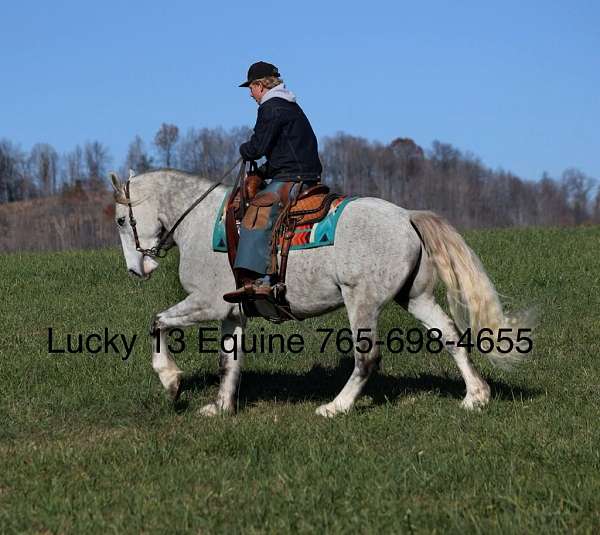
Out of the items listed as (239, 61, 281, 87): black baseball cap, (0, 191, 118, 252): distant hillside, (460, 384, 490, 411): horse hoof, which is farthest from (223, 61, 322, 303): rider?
(0, 191, 118, 252): distant hillside

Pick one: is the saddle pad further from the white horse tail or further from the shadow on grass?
the shadow on grass

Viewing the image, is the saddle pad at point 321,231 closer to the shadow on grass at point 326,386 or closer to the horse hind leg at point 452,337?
the horse hind leg at point 452,337

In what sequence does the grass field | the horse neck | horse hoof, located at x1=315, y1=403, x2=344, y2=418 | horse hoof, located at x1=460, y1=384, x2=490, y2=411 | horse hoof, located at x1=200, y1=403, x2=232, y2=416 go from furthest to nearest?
the horse neck
horse hoof, located at x1=200, y1=403, x2=232, y2=416
horse hoof, located at x1=460, y1=384, x2=490, y2=411
horse hoof, located at x1=315, y1=403, x2=344, y2=418
the grass field

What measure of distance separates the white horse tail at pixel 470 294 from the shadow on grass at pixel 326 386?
0.64 metres

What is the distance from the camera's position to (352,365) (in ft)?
34.7

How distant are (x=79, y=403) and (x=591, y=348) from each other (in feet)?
20.9

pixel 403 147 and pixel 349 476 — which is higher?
pixel 403 147

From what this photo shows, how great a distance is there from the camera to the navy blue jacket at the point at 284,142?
7.84 metres

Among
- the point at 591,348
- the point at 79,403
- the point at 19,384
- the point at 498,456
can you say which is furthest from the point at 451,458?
the point at 591,348

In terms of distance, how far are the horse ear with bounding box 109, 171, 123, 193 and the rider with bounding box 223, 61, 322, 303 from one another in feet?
4.98

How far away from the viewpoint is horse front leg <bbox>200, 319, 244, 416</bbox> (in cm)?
846

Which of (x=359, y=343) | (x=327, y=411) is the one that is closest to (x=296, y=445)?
(x=327, y=411)

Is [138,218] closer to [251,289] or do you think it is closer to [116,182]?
[116,182]

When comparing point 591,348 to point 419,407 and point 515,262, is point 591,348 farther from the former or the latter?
point 515,262
